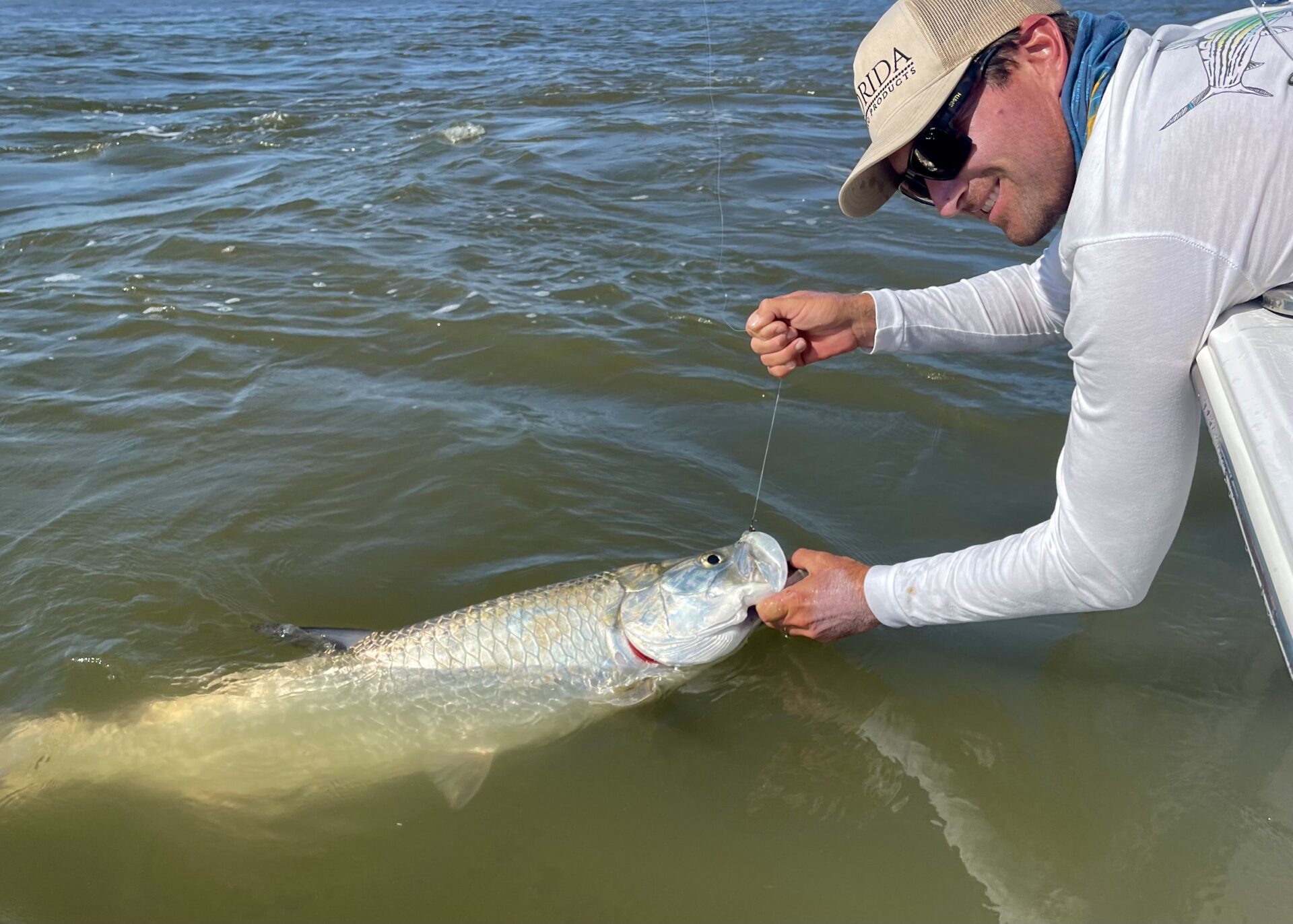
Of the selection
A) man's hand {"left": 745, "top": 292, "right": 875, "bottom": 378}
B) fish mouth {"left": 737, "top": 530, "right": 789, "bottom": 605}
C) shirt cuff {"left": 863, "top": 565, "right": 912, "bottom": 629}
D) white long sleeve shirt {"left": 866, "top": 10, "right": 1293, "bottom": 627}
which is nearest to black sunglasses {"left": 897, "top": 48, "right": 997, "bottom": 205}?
white long sleeve shirt {"left": 866, "top": 10, "right": 1293, "bottom": 627}

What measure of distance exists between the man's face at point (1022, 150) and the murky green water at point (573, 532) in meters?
1.73

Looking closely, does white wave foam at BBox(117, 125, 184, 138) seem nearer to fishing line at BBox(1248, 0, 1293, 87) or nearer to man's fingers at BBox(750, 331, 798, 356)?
man's fingers at BBox(750, 331, 798, 356)

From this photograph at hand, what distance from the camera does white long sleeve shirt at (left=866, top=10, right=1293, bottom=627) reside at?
90.3 inches

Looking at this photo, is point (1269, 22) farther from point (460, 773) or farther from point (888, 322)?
point (460, 773)

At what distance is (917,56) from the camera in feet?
8.80

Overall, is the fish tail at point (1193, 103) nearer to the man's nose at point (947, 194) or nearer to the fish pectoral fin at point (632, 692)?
the man's nose at point (947, 194)

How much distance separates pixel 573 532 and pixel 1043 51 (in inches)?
109

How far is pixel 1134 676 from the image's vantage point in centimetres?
377

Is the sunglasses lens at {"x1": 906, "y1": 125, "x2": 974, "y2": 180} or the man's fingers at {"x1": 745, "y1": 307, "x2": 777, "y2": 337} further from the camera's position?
the man's fingers at {"x1": 745, "y1": 307, "x2": 777, "y2": 337}

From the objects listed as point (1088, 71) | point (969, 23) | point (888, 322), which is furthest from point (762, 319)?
point (1088, 71)

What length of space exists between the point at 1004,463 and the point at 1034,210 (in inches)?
97.9

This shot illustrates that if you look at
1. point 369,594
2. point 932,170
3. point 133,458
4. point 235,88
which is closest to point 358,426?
point 133,458

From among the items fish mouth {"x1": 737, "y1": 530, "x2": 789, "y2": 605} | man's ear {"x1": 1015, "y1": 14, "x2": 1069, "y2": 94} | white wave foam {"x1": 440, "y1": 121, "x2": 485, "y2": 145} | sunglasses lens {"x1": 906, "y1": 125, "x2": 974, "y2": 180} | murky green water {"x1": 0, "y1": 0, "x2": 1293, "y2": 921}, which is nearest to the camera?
man's ear {"x1": 1015, "y1": 14, "x2": 1069, "y2": 94}

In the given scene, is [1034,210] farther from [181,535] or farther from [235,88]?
[235,88]
